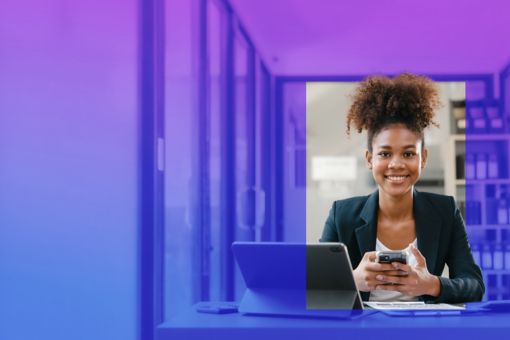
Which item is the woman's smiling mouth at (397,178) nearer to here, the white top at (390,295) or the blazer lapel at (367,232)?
the blazer lapel at (367,232)

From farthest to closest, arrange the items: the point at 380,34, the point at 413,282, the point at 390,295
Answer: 1. the point at 380,34
2. the point at 390,295
3. the point at 413,282

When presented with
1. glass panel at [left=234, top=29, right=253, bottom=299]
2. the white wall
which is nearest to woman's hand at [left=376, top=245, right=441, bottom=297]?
the white wall

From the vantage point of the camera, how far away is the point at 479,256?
619 centimetres

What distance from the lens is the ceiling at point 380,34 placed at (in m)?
5.46

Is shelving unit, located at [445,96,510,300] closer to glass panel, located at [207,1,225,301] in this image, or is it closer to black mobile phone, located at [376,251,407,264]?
glass panel, located at [207,1,225,301]

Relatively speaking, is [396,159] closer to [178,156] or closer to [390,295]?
[390,295]

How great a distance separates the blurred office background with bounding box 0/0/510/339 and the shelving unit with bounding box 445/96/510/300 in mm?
13

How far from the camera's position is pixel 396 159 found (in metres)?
2.67

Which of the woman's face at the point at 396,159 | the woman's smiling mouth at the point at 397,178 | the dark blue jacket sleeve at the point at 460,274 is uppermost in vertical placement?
the woman's face at the point at 396,159

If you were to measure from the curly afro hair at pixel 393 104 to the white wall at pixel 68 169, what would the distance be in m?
0.94

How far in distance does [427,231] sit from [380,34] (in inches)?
148

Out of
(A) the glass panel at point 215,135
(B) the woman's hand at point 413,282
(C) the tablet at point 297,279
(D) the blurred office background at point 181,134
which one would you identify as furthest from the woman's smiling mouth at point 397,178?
(A) the glass panel at point 215,135

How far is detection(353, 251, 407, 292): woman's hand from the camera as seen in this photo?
227 centimetres

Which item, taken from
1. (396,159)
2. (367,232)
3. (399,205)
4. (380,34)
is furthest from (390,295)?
(380,34)
